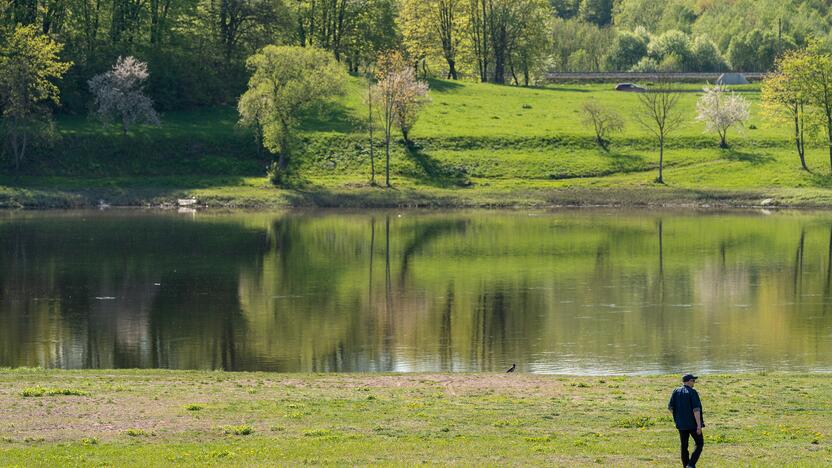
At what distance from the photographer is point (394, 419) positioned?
25938 millimetres

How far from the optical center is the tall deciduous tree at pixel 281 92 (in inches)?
3875

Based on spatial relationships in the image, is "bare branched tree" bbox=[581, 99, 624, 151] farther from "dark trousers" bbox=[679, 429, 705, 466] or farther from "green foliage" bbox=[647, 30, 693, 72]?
"dark trousers" bbox=[679, 429, 705, 466]

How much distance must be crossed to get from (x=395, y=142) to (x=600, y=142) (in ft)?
65.6

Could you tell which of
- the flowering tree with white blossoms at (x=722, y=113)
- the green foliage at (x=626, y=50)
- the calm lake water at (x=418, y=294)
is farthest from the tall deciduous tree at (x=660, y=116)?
the green foliage at (x=626, y=50)

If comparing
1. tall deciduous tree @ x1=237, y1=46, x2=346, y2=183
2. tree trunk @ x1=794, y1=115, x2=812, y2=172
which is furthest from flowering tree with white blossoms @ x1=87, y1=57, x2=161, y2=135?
tree trunk @ x1=794, y1=115, x2=812, y2=172

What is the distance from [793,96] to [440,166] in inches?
1328

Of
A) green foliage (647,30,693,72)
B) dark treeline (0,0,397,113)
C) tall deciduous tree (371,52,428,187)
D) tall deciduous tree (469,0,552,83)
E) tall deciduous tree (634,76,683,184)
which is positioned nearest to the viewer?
tall deciduous tree (371,52,428,187)

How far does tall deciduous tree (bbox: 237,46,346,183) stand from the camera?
323 ft

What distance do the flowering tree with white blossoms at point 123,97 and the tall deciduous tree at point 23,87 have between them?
527 centimetres

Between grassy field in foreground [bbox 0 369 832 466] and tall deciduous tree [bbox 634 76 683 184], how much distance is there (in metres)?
70.0

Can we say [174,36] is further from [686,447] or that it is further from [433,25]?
[686,447]

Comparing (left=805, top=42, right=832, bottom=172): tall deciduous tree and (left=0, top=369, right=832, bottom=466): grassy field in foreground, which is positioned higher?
(left=805, top=42, right=832, bottom=172): tall deciduous tree

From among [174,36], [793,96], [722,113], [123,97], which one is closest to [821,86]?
[793,96]

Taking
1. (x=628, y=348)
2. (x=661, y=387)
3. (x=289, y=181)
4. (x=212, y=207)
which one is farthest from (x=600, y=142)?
(x=661, y=387)
